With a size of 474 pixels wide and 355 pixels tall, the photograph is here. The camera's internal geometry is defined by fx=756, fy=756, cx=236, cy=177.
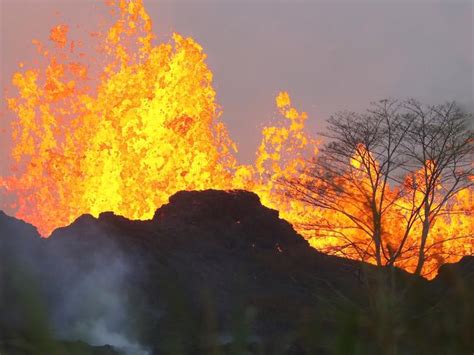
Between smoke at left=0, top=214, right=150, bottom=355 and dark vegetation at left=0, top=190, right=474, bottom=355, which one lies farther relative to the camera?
smoke at left=0, top=214, right=150, bottom=355

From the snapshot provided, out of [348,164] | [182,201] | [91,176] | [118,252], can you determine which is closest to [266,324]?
[118,252]

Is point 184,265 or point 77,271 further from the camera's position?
point 184,265

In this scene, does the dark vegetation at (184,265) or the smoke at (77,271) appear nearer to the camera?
the dark vegetation at (184,265)

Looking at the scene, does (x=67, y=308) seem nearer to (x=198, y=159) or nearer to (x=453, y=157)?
(x=453, y=157)

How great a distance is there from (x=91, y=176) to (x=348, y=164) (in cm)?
1859

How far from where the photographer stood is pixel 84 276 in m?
22.3

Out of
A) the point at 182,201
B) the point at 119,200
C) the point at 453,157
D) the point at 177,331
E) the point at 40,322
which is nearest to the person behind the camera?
the point at 40,322

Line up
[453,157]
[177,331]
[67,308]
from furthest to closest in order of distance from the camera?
[453,157], [67,308], [177,331]

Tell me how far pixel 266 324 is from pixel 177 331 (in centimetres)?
2150

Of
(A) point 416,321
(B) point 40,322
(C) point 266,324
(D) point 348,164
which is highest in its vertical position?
(D) point 348,164

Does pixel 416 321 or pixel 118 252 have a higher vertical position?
pixel 118 252

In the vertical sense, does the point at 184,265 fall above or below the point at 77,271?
above

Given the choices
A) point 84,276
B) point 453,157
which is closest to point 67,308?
point 84,276

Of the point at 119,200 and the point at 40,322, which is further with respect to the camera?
the point at 119,200
